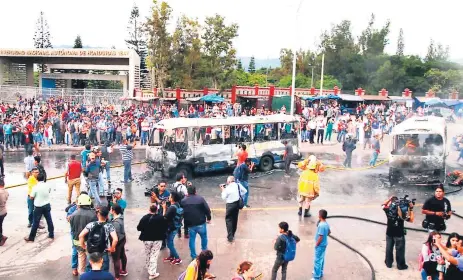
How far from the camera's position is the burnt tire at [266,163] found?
60.2ft

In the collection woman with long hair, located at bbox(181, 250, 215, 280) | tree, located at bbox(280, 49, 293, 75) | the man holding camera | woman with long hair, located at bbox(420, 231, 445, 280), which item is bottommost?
woman with long hair, located at bbox(420, 231, 445, 280)

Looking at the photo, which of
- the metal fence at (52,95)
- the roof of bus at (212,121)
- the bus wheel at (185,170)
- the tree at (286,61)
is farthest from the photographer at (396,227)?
the tree at (286,61)

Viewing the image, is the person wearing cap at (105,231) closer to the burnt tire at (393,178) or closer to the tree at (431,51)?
the burnt tire at (393,178)

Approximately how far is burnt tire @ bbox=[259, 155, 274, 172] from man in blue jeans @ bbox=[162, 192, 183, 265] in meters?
9.19

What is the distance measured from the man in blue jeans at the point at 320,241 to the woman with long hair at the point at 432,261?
166 cm

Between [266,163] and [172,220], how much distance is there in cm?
1009

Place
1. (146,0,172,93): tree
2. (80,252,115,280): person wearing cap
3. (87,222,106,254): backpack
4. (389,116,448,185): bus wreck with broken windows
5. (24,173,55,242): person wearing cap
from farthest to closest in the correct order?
(146,0,172,93): tree, (389,116,448,185): bus wreck with broken windows, (24,173,55,242): person wearing cap, (87,222,106,254): backpack, (80,252,115,280): person wearing cap

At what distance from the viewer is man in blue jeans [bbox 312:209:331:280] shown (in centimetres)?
830

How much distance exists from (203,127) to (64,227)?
6666mm

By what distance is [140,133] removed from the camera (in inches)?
1046

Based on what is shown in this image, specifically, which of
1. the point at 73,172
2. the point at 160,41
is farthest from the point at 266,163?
the point at 160,41

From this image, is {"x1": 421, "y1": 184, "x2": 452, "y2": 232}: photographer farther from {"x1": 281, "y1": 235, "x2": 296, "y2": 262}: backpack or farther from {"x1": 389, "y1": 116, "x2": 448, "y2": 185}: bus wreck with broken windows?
{"x1": 389, "y1": 116, "x2": 448, "y2": 185}: bus wreck with broken windows

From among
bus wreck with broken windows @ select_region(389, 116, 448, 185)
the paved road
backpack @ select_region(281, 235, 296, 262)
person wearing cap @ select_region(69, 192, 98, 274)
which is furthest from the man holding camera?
bus wreck with broken windows @ select_region(389, 116, 448, 185)

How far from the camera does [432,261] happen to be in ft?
24.5
